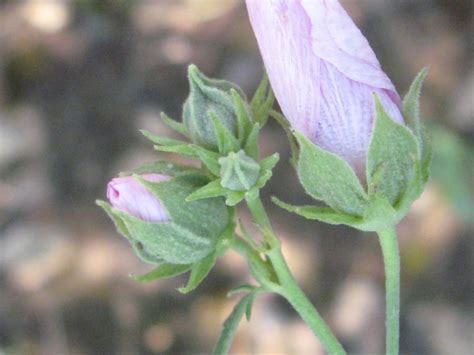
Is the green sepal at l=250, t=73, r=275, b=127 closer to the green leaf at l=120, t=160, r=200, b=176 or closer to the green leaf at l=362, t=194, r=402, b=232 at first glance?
the green leaf at l=120, t=160, r=200, b=176

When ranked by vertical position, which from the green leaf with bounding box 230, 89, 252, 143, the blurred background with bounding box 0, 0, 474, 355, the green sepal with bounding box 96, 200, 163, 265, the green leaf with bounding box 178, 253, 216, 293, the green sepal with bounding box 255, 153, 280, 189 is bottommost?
the blurred background with bounding box 0, 0, 474, 355

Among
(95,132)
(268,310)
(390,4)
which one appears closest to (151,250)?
(268,310)

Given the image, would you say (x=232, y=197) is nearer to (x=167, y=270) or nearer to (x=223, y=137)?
(x=223, y=137)

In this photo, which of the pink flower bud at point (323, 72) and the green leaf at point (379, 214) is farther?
the green leaf at point (379, 214)

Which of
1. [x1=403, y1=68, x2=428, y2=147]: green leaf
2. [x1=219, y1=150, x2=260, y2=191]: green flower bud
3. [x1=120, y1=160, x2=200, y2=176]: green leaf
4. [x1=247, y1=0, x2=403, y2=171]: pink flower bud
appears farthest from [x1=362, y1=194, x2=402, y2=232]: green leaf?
[x1=120, y1=160, x2=200, y2=176]: green leaf

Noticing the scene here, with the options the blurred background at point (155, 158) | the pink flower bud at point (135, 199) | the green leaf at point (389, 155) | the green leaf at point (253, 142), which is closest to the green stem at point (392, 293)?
the green leaf at point (389, 155)

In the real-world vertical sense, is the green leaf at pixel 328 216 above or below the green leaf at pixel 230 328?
above

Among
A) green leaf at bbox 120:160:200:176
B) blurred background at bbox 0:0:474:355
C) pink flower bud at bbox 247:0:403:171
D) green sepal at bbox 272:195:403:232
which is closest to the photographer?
pink flower bud at bbox 247:0:403:171

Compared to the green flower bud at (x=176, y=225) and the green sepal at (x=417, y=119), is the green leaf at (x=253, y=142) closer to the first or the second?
the green flower bud at (x=176, y=225)
